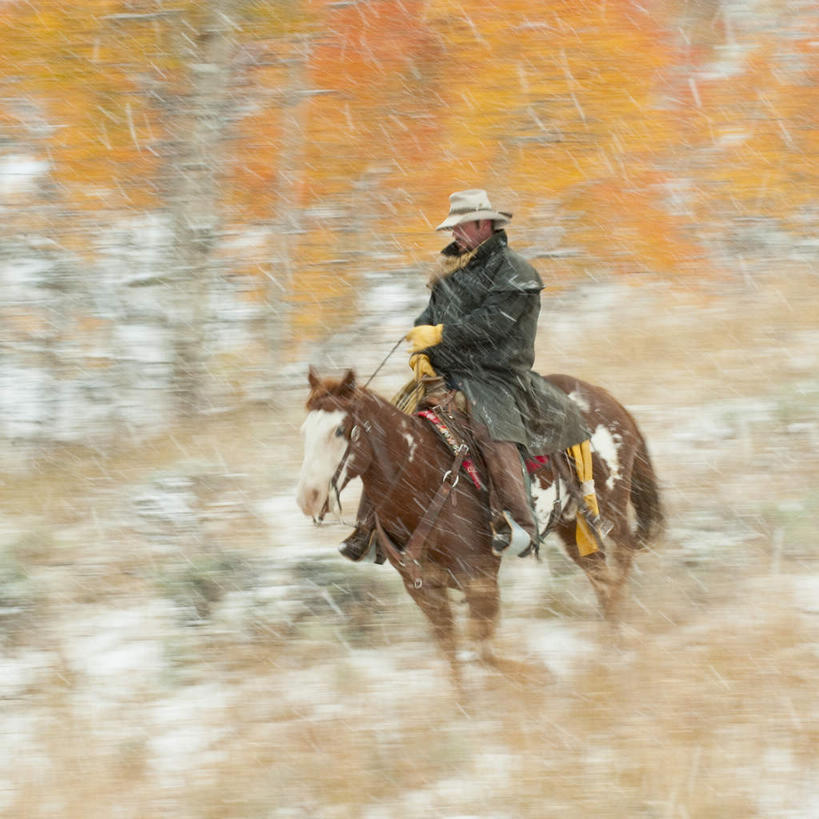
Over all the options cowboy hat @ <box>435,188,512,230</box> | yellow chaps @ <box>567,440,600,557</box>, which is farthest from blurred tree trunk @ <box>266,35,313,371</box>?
yellow chaps @ <box>567,440,600,557</box>

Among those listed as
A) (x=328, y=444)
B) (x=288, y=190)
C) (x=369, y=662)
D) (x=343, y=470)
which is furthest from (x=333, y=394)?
(x=288, y=190)

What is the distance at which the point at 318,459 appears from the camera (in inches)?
204

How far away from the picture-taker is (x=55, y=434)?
34.7 ft

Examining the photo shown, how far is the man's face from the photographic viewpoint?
6.05 metres

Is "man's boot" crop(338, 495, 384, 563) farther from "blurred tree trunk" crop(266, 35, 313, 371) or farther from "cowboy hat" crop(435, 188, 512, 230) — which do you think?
"blurred tree trunk" crop(266, 35, 313, 371)

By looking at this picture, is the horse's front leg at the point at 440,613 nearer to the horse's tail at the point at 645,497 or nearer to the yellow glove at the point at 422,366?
the yellow glove at the point at 422,366

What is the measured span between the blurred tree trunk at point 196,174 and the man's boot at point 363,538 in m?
5.72

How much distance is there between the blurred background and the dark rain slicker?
154cm

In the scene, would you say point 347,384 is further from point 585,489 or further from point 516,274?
point 585,489

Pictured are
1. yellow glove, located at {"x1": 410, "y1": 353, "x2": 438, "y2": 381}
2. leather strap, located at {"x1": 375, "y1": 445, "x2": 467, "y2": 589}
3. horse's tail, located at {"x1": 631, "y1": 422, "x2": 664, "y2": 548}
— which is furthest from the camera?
horse's tail, located at {"x1": 631, "y1": 422, "x2": 664, "y2": 548}

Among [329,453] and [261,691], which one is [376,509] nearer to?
[329,453]

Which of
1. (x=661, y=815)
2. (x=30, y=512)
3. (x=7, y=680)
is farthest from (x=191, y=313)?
(x=661, y=815)

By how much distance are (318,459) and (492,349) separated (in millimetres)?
1496

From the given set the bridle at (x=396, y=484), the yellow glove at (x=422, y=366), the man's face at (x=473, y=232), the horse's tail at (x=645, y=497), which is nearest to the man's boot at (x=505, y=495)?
the bridle at (x=396, y=484)
